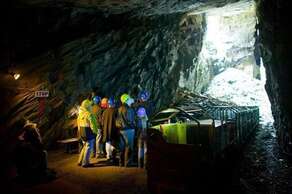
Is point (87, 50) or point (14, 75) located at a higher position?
point (87, 50)

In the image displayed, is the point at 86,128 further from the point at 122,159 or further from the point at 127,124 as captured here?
the point at 122,159

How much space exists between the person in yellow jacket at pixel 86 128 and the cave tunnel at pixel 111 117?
0.11 feet

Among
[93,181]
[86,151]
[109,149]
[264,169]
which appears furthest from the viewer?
[264,169]

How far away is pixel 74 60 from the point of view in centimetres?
1335

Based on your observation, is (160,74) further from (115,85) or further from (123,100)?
(123,100)

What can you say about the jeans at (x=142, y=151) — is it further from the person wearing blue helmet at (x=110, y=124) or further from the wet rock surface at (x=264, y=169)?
the wet rock surface at (x=264, y=169)

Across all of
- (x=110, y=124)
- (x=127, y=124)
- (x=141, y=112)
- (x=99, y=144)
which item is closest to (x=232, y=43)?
(x=99, y=144)

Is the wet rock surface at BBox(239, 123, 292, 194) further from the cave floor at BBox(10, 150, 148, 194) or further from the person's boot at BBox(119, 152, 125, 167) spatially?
the person's boot at BBox(119, 152, 125, 167)

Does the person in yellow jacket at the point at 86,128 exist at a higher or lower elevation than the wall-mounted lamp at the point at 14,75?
lower

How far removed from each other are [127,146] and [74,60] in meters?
5.50

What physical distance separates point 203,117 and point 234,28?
2766 cm

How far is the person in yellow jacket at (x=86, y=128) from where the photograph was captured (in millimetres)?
9750

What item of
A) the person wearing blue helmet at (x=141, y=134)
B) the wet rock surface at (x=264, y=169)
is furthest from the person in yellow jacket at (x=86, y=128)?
the wet rock surface at (x=264, y=169)

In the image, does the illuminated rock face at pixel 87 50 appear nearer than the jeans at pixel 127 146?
No
